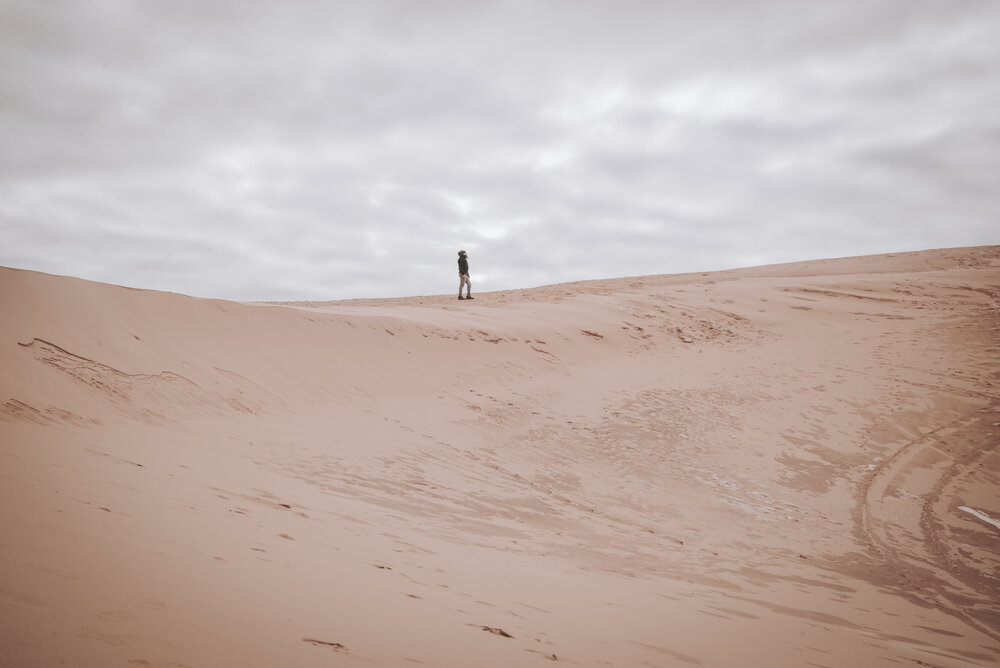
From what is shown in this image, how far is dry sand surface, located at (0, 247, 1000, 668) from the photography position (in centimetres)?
223

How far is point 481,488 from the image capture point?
6320 mm

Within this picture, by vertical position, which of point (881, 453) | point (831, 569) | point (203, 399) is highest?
A: point (203, 399)

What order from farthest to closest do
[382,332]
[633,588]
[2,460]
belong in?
[382,332]
[633,588]
[2,460]

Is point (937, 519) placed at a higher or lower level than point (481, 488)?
lower

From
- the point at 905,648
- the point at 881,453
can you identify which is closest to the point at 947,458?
the point at 881,453

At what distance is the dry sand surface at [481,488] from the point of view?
2227mm

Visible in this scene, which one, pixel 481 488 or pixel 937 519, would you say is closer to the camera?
pixel 481 488

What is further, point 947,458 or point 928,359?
point 928,359

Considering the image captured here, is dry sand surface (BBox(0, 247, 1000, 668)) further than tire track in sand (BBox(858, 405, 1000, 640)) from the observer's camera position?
No

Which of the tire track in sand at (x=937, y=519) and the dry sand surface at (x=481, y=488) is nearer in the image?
the dry sand surface at (x=481, y=488)

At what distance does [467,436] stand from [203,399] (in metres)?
3.62

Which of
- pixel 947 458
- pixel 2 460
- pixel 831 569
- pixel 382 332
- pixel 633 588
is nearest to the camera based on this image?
pixel 2 460

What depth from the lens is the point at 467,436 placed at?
8328mm

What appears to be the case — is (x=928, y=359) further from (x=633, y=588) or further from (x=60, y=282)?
(x=60, y=282)
